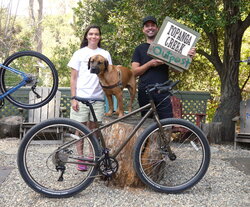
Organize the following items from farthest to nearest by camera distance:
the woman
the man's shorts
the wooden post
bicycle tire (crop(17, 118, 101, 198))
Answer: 1. the wooden post
2. the man's shorts
3. the woman
4. bicycle tire (crop(17, 118, 101, 198))

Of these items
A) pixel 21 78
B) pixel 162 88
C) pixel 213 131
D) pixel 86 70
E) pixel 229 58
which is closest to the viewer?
pixel 162 88

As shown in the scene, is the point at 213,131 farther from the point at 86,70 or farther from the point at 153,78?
the point at 86,70

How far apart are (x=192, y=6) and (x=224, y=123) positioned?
9.29 ft

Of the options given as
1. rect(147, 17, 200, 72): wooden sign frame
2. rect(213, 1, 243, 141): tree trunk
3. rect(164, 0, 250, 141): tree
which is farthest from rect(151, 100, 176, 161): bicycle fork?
rect(213, 1, 243, 141): tree trunk

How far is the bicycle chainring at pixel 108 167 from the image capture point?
10.5 feet

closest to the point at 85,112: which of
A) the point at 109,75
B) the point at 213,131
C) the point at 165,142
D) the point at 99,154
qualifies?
the point at 109,75

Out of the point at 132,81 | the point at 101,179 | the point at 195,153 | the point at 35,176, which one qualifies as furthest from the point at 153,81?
the point at 35,176

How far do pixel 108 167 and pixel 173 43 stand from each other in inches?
58.7

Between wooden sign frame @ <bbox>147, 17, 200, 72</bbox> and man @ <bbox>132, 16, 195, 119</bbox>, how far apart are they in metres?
0.22

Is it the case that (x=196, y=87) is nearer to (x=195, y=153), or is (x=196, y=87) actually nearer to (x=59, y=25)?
(x=195, y=153)

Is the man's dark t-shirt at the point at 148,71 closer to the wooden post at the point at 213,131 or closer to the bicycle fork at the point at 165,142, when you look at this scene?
the bicycle fork at the point at 165,142

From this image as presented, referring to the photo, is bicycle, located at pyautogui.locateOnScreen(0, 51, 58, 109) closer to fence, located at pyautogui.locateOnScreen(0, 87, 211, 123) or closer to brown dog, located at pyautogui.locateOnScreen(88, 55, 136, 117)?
brown dog, located at pyautogui.locateOnScreen(88, 55, 136, 117)

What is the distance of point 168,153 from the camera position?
10.7ft

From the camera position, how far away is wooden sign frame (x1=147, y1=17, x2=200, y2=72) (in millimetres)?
3424
